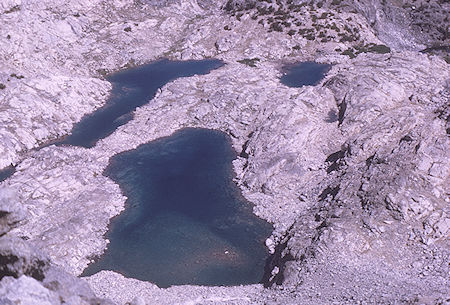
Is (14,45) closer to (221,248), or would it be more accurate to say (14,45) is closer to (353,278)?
(221,248)

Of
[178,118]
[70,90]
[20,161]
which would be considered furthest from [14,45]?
[178,118]

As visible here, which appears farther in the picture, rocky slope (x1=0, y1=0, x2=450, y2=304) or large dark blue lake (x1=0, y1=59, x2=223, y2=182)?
large dark blue lake (x1=0, y1=59, x2=223, y2=182)

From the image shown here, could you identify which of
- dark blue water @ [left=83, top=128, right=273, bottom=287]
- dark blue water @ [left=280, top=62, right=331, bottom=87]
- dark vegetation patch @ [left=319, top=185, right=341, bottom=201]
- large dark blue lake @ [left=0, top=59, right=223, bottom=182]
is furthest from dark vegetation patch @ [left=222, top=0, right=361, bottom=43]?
dark vegetation patch @ [left=319, top=185, right=341, bottom=201]

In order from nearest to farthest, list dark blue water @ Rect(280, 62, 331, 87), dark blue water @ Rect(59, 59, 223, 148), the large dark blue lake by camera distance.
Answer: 1. the large dark blue lake
2. dark blue water @ Rect(59, 59, 223, 148)
3. dark blue water @ Rect(280, 62, 331, 87)

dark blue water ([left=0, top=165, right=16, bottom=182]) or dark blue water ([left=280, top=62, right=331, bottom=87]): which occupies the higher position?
dark blue water ([left=0, top=165, right=16, bottom=182])

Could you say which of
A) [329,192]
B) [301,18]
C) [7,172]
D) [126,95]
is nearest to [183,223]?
[329,192]

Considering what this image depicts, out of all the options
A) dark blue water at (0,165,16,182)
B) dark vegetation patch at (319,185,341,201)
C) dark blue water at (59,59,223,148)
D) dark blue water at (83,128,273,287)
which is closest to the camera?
dark blue water at (83,128,273,287)

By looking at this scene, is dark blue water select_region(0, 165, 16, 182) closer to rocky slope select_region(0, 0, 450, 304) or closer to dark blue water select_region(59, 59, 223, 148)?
rocky slope select_region(0, 0, 450, 304)
